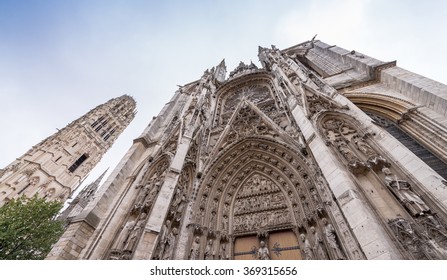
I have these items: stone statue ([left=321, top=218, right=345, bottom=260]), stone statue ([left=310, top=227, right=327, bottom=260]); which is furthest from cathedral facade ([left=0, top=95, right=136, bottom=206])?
stone statue ([left=321, top=218, right=345, bottom=260])

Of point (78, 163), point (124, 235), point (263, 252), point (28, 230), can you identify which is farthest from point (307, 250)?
point (78, 163)

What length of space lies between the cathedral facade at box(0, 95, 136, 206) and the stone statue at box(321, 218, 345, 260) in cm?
2432

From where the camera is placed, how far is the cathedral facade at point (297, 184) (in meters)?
3.43

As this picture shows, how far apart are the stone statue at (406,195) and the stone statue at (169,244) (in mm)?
4379

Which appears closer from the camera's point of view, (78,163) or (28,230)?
(28,230)

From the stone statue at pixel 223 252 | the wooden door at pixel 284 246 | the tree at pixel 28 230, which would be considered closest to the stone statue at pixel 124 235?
the stone statue at pixel 223 252

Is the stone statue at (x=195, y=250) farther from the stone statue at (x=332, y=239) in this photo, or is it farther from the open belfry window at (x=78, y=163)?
the open belfry window at (x=78, y=163)

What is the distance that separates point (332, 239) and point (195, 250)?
2.87 m

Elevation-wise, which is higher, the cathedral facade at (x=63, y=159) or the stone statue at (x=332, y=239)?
the cathedral facade at (x=63, y=159)

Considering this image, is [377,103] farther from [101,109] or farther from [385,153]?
[101,109]

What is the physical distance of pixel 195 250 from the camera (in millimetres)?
4754

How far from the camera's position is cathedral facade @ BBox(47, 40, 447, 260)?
135 inches

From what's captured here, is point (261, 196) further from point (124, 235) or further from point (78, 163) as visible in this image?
point (78, 163)

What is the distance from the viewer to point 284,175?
20.0ft
